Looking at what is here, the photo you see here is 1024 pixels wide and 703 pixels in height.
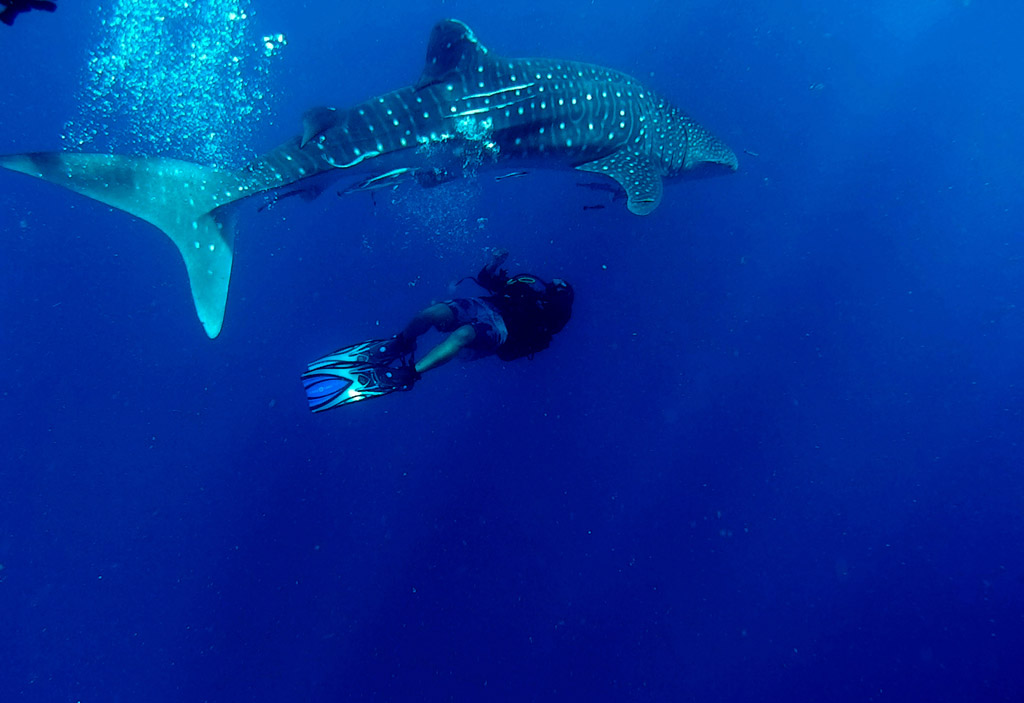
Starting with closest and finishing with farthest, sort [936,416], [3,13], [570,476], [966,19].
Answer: [3,13]
[570,476]
[936,416]
[966,19]

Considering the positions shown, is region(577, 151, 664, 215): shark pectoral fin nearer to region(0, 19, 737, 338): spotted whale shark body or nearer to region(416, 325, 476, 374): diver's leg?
region(0, 19, 737, 338): spotted whale shark body

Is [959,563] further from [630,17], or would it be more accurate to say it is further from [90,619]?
[630,17]

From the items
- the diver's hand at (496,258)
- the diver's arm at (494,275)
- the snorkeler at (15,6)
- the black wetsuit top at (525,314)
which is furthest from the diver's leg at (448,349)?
the snorkeler at (15,6)

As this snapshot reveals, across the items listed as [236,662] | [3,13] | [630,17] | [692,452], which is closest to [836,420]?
[692,452]

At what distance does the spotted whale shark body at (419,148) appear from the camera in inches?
204

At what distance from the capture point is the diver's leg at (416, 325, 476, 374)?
5492 millimetres

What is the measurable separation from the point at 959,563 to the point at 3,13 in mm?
19046

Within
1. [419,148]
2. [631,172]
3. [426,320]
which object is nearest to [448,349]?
[426,320]

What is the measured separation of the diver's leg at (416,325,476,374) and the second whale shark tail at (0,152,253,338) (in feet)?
6.16

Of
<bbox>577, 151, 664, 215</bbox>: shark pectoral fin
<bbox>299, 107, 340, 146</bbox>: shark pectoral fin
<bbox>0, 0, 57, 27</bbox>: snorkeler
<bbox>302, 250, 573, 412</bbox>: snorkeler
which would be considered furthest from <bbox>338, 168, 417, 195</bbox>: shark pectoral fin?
<bbox>0, 0, 57, 27</bbox>: snorkeler

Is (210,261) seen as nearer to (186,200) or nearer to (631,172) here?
(186,200)

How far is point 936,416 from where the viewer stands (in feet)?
51.6

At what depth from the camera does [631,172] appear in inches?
302

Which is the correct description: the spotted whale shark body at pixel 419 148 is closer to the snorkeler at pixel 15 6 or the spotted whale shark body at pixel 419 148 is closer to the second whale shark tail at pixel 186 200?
the second whale shark tail at pixel 186 200
